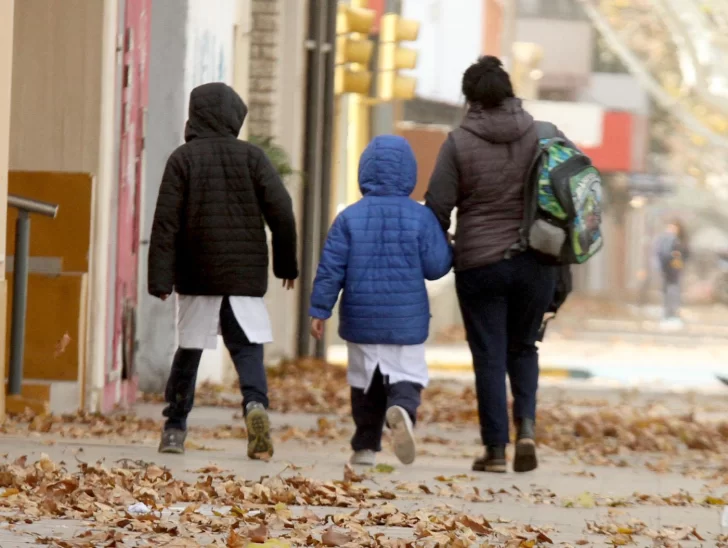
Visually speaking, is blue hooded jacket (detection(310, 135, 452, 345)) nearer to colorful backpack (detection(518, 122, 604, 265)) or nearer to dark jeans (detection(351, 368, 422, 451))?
dark jeans (detection(351, 368, 422, 451))

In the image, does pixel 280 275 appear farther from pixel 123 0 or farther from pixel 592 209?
pixel 123 0

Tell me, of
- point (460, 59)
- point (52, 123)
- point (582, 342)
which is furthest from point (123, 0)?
point (460, 59)

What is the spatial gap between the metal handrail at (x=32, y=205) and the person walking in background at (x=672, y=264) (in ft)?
84.1

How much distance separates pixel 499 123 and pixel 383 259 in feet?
A: 2.78

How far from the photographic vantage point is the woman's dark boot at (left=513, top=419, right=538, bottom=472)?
30.1 ft

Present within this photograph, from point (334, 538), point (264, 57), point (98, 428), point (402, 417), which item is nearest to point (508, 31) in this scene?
point (264, 57)

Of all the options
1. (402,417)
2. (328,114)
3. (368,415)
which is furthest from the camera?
(328,114)

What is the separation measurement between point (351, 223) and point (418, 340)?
645 millimetres

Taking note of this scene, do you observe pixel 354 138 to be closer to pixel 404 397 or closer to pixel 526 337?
pixel 526 337

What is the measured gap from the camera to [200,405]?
12922mm

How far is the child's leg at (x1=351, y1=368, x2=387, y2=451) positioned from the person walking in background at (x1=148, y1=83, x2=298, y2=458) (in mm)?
465

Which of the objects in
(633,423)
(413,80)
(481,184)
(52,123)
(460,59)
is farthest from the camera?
(460,59)

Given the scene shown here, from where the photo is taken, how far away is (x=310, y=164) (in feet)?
58.3

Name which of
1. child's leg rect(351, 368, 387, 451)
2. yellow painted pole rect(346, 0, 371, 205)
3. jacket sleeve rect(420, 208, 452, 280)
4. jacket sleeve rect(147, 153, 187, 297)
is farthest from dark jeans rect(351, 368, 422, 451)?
yellow painted pole rect(346, 0, 371, 205)
